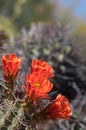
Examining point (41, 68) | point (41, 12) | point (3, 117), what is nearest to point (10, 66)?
point (41, 68)

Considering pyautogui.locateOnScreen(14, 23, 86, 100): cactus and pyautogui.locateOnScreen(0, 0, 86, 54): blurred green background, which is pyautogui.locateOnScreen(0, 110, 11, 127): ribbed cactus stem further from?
pyautogui.locateOnScreen(0, 0, 86, 54): blurred green background

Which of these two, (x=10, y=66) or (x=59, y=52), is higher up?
(x=10, y=66)

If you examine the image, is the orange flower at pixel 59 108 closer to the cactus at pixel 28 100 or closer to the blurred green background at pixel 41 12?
the cactus at pixel 28 100

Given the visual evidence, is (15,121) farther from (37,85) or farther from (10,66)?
(10,66)

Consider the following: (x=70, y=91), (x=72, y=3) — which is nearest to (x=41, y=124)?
(x=70, y=91)

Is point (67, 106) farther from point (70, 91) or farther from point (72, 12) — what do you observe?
point (72, 12)

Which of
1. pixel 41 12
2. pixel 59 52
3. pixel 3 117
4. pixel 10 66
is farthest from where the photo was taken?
pixel 41 12

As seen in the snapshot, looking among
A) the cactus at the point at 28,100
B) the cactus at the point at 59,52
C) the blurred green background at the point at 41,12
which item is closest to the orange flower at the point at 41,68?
the cactus at the point at 28,100
